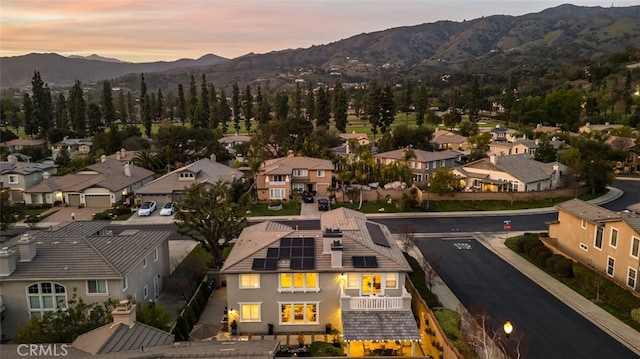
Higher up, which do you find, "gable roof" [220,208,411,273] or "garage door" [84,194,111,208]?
"gable roof" [220,208,411,273]

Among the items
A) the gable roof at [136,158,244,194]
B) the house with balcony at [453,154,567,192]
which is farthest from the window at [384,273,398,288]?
the house with balcony at [453,154,567,192]

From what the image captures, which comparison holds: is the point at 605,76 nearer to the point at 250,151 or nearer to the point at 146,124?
the point at 250,151

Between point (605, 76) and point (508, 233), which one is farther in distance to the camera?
point (605, 76)

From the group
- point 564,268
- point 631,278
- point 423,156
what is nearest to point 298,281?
point 564,268

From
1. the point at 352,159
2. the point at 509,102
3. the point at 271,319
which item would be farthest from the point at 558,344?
the point at 509,102

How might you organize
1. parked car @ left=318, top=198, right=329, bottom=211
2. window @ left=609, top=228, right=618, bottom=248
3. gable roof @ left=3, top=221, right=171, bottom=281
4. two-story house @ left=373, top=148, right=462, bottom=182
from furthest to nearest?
two-story house @ left=373, top=148, right=462, bottom=182, parked car @ left=318, top=198, right=329, bottom=211, window @ left=609, top=228, right=618, bottom=248, gable roof @ left=3, top=221, right=171, bottom=281

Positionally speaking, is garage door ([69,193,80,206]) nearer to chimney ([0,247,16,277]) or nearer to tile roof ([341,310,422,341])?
chimney ([0,247,16,277])

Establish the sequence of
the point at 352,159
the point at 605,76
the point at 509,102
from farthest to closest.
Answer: the point at 605,76 → the point at 509,102 → the point at 352,159
